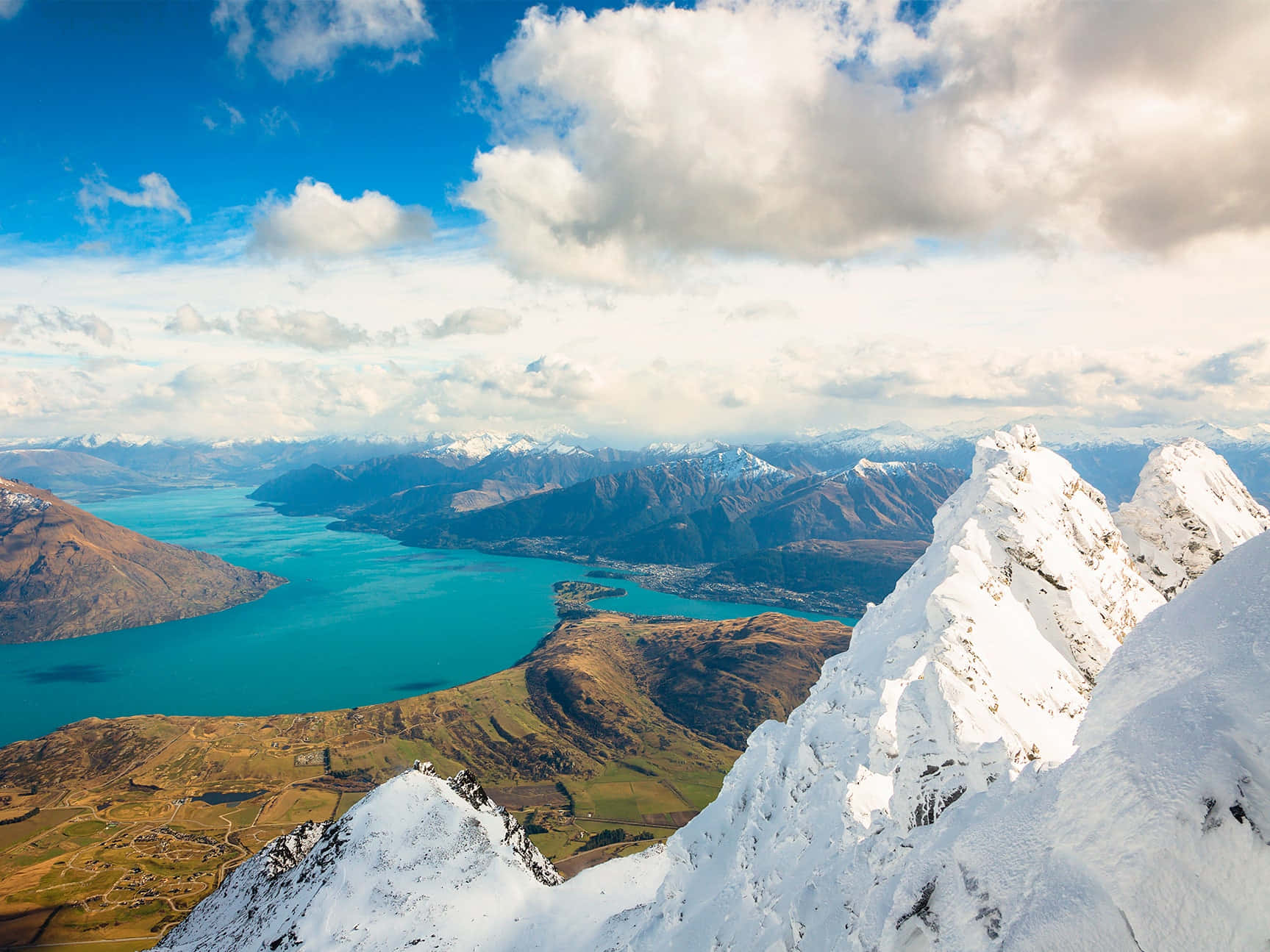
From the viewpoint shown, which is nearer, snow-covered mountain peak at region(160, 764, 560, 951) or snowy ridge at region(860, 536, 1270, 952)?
snowy ridge at region(860, 536, 1270, 952)

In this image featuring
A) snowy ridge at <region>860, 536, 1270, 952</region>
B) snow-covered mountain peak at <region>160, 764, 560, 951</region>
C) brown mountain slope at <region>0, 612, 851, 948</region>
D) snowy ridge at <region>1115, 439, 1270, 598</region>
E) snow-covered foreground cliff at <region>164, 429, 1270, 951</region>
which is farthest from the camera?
brown mountain slope at <region>0, 612, 851, 948</region>

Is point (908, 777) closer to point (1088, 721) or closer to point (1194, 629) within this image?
point (1088, 721)

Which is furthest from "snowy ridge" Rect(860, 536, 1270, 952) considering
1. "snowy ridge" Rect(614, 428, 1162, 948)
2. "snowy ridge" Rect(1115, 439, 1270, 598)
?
"snowy ridge" Rect(1115, 439, 1270, 598)

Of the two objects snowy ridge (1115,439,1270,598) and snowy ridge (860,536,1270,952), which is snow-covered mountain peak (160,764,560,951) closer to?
snowy ridge (860,536,1270,952)

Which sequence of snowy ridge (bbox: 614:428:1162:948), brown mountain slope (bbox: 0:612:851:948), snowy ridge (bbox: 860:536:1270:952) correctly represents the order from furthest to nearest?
brown mountain slope (bbox: 0:612:851:948) < snowy ridge (bbox: 614:428:1162:948) < snowy ridge (bbox: 860:536:1270:952)

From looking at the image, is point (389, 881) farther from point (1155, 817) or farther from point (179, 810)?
point (179, 810)

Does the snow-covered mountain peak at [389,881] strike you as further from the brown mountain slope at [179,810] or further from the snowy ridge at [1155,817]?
the snowy ridge at [1155,817]

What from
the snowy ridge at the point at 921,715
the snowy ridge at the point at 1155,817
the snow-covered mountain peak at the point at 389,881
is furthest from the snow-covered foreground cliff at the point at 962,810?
the snow-covered mountain peak at the point at 389,881
